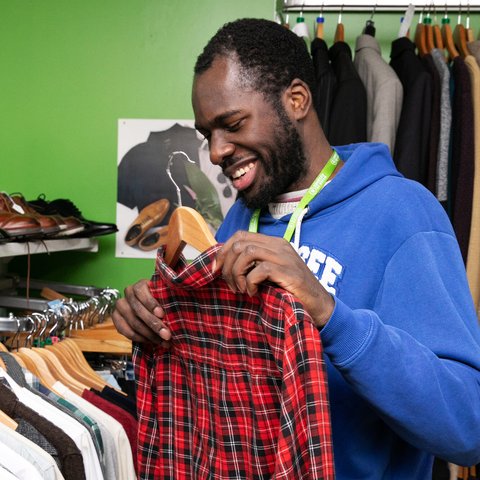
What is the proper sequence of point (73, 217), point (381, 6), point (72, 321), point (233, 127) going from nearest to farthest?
1. point (233, 127)
2. point (72, 321)
3. point (73, 217)
4. point (381, 6)

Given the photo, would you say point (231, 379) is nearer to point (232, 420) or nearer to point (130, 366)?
point (232, 420)

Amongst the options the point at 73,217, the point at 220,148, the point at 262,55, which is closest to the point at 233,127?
the point at 220,148

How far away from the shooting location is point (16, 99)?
2.77 meters

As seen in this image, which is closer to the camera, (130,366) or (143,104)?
(130,366)

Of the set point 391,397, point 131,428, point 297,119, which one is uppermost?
point 297,119

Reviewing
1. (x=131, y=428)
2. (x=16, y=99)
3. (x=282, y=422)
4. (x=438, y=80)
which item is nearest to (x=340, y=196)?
(x=282, y=422)

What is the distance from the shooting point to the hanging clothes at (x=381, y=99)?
217 cm

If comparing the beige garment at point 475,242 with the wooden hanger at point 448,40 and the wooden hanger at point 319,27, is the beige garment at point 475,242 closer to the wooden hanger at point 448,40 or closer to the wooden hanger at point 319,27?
the wooden hanger at point 448,40

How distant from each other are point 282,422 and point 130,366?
129cm

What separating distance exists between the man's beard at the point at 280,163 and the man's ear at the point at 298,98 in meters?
0.03

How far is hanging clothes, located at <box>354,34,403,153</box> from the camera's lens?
85.6 inches

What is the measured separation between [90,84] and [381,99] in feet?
4.06

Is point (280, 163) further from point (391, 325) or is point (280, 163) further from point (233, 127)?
point (391, 325)

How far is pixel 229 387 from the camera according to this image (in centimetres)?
98
